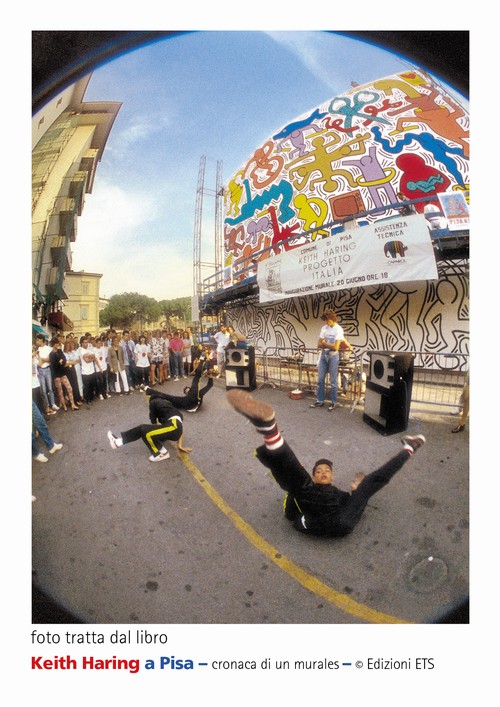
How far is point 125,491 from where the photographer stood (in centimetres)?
300

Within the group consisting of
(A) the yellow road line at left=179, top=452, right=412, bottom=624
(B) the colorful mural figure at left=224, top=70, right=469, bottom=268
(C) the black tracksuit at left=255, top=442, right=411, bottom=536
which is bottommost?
(A) the yellow road line at left=179, top=452, right=412, bottom=624

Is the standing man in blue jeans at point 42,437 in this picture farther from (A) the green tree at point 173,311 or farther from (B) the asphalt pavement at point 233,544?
(A) the green tree at point 173,311

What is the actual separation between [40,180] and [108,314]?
202 centimetres

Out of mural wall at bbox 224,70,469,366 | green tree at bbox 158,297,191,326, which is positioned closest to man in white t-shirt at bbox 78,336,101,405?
green tree at bbox 158,297,191,326

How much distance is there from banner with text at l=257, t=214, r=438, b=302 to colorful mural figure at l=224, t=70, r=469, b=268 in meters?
0.71

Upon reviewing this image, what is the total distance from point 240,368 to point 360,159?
7.16 m

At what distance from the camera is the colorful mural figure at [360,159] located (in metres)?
7.36

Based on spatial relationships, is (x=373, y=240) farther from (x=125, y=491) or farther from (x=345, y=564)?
(x=125, y=491)

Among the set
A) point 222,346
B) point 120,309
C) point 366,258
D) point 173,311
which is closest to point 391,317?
point 366,258

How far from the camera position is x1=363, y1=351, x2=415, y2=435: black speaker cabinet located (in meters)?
3.84

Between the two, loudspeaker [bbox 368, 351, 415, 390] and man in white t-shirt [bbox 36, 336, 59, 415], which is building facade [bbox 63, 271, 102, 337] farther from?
loudspeaker [bbox 368, 351, 415, 390]
